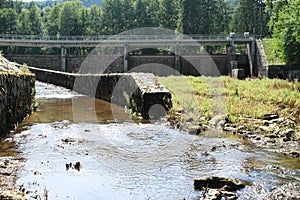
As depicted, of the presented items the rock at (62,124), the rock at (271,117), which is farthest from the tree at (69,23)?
the rock at (271,117)

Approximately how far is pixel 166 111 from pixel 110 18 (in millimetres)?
64110

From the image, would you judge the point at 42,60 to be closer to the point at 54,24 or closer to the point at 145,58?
the point at 145,58

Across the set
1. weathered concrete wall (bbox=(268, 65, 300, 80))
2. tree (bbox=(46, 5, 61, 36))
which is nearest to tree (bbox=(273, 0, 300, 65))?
weathered concrete wall (bbox=(268, 65, 300, 80))

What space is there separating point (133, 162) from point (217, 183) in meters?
1.83

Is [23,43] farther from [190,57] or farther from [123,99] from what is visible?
[123,99]

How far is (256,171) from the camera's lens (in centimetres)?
615

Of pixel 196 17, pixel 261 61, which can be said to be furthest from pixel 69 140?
pixel 196 17

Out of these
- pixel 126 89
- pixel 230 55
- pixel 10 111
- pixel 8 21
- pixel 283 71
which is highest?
pixel 8 21

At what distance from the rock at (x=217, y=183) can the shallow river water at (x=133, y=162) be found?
11 centimetres

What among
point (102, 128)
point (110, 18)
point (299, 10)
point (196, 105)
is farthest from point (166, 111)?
point (110, 18)

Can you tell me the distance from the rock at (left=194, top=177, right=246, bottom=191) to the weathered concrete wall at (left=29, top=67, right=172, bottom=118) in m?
6.65

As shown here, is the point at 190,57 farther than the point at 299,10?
Yes

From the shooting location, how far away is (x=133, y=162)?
6.76 meters

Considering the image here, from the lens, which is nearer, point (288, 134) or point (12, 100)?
point (288, 134)
